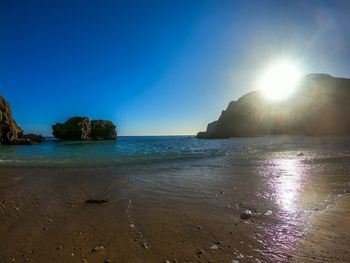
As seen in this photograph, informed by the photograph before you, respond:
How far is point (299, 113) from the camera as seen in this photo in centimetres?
14662

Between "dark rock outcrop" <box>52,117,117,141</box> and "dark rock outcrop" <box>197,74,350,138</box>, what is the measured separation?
168ft

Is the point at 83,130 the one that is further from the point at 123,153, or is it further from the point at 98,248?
the point at 98,248

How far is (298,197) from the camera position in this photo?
9.52 metres

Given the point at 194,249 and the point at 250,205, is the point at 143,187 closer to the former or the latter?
the point at 250,205

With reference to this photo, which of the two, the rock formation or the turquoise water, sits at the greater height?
the rock formation

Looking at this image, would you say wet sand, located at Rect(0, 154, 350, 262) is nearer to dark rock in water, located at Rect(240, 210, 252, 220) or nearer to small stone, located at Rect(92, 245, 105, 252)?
small stone, located at Rect(92, 245, 105, 252)

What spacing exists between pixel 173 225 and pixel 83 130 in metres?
117

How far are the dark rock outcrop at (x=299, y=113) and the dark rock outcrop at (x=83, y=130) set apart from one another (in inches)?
2015

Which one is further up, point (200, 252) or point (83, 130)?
point (83, 130)

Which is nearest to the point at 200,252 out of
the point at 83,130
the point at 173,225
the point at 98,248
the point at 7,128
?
the point at 173,225

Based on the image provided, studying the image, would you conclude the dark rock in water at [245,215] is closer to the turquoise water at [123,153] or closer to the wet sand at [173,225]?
the wet sand at [173,225]

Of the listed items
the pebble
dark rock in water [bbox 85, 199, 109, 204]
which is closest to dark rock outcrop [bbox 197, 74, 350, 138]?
dark rock in water [bbox 85, 199, 109, 204]

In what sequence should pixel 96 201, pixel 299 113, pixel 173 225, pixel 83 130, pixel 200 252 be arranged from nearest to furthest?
pixel 200 252 → pixel 173 225 → pixel 96 201 → pixel 83 130 → pixel 299 113

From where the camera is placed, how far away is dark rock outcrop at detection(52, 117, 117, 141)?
116062 millimetres
